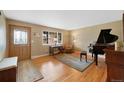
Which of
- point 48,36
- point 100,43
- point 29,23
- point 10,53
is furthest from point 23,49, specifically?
point 100,43

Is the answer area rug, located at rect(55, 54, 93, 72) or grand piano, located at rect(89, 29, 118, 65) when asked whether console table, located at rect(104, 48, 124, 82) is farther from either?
grand piano, located at rect(89, 29, 118, 65)

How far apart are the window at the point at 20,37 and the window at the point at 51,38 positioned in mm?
1428

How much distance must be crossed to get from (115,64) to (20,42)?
4.77 metres

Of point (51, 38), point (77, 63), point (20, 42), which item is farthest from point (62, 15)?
point (51, 38)

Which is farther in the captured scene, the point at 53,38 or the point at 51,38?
the point at 53,38

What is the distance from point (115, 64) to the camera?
85.1 inches

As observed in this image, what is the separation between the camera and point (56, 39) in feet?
24.8

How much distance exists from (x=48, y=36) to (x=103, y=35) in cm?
401

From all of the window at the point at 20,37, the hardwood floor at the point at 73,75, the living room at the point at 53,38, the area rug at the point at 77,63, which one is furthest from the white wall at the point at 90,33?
the window at the point at 20,37

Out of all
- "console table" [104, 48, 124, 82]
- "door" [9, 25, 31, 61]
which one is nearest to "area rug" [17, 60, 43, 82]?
"door" [9, 25, 31, 61]

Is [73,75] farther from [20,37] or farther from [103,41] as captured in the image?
[20,37]

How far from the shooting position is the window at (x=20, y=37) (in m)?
4.96
